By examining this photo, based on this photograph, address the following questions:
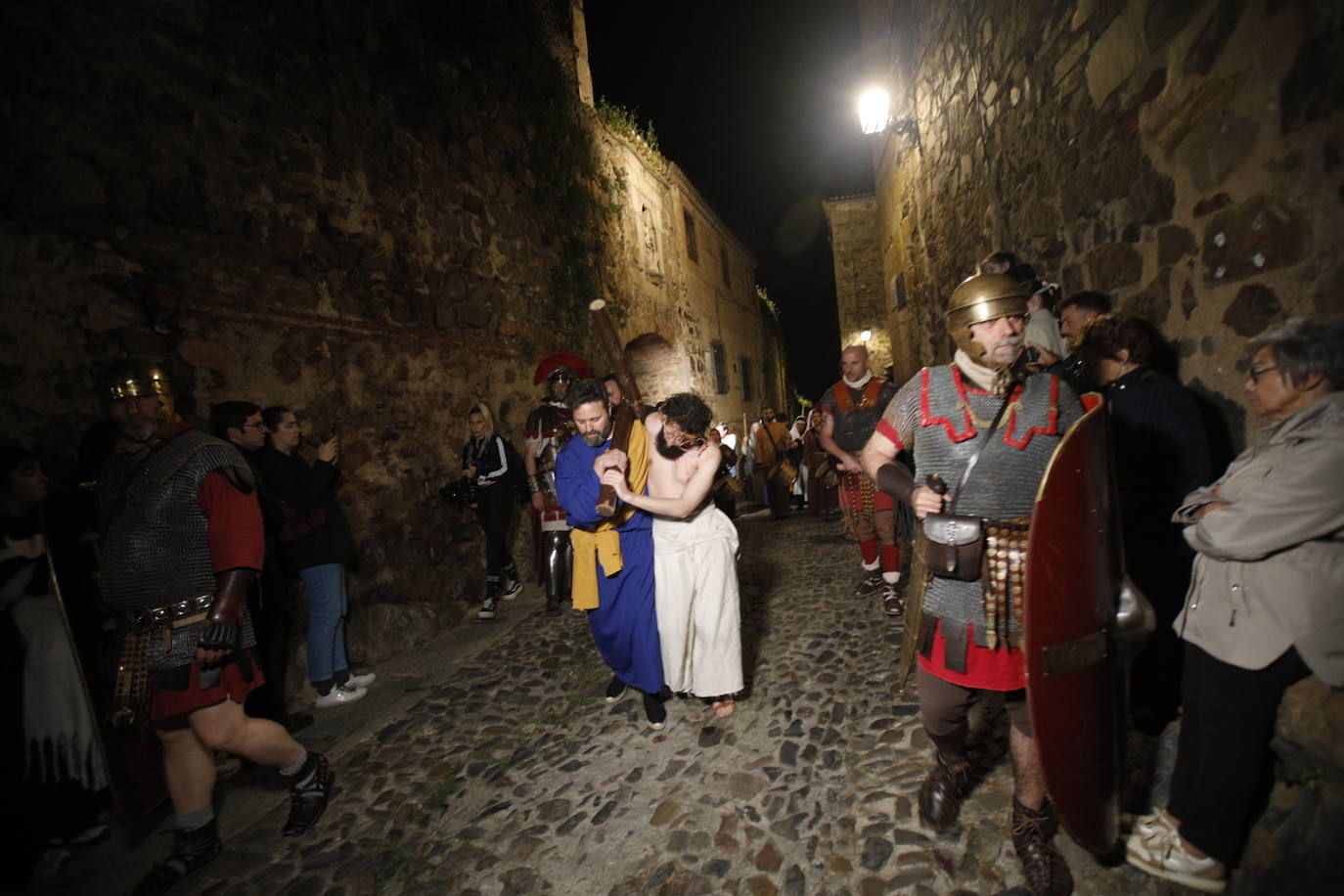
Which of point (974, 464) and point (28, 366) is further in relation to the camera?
point (28, 366)

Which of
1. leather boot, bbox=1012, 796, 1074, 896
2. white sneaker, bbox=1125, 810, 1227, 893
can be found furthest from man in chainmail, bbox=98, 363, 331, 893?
white sneaker, bbox=1125, 810, 1227, 893

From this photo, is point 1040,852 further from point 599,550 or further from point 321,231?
point 321,231

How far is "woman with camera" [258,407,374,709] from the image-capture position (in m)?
3.44

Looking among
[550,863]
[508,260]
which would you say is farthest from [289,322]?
[550,863]

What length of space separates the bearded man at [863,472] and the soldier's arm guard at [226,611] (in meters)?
3.66

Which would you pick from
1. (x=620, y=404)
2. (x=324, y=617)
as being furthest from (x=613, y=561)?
(x=324, y=617)

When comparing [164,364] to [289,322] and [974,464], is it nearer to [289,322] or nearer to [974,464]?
[289,322]

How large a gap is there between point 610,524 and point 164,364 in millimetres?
2942

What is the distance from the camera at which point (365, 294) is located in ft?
15.1

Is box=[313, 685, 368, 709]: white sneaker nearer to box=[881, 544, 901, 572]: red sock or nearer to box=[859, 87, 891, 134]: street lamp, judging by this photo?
box=[881, 544, 901, 572]: red sock

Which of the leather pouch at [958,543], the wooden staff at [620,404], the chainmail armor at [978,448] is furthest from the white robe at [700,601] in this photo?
the leather pouch at [958,543]

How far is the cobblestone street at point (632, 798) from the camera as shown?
1917 mm

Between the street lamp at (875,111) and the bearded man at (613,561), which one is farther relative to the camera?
the street lamp at (875,111)

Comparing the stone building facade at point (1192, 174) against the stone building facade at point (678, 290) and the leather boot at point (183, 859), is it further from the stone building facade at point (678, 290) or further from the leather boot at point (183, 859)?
the stone building facade at point (678, 290)
